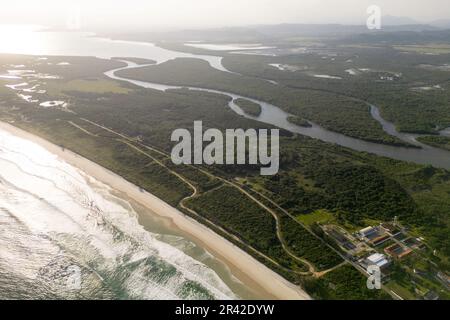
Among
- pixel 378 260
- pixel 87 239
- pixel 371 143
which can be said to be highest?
pixel 371 143

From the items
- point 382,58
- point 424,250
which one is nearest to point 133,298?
point 424,250

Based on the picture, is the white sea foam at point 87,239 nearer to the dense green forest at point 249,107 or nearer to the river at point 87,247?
the river at point 87,247

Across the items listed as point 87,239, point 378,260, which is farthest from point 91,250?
point 378,260

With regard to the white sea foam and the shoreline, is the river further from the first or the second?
the shoreline

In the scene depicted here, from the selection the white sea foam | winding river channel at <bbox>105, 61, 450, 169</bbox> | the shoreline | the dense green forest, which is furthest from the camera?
the dense green forest

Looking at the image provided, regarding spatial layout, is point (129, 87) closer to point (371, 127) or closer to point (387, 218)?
point (371, 127)

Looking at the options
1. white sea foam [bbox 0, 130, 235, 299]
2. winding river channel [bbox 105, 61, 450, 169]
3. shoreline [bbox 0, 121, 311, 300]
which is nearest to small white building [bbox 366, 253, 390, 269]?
shoreline [bbox 0, 121, 311, 300]

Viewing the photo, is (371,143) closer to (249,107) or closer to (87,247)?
(249,107)

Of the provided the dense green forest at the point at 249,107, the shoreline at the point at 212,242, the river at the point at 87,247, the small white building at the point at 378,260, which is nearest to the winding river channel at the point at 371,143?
the dense green forest at the point at 249,107
